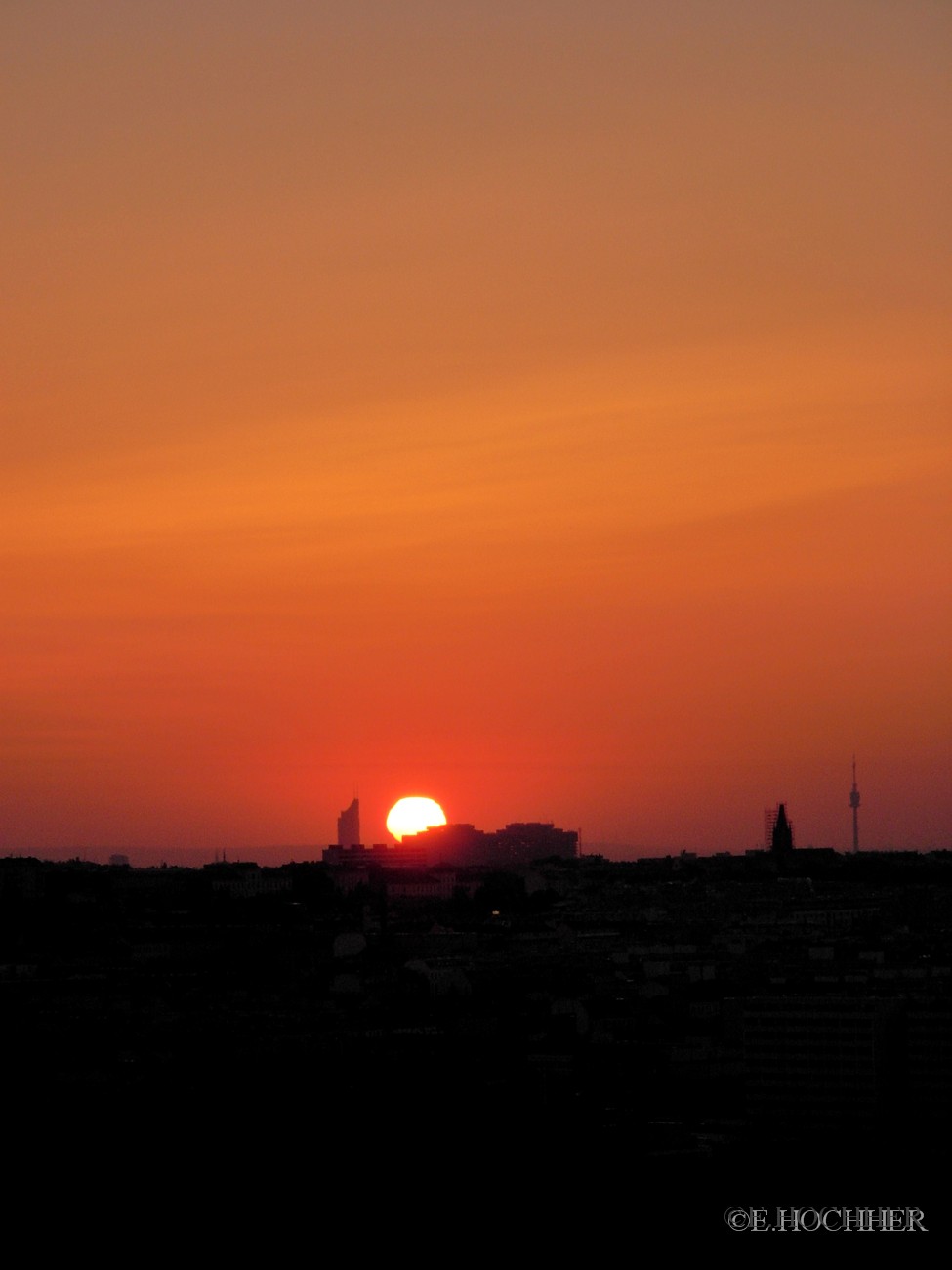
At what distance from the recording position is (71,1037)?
56.2 m

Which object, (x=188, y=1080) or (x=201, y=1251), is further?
(x=188, y=1080)

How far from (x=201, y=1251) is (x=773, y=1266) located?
7.02m

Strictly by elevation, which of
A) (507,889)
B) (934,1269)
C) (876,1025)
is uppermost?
(507,889)

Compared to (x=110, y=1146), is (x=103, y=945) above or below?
above

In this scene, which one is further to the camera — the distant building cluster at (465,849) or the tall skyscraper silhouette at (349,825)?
the tall skyscraper silhouette at (349,825)

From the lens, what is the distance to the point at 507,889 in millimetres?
103062

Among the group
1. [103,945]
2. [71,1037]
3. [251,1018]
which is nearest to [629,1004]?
[251,1018]

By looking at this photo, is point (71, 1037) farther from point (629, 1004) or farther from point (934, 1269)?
point (934, 1269)

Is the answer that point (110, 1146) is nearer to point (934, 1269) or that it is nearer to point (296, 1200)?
point (296, 1200)

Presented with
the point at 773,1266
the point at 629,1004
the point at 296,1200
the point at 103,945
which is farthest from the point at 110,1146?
the point at 103,945

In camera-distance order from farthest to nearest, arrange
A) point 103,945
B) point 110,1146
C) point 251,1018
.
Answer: point 103,945, point 251,1018, point 110,1146

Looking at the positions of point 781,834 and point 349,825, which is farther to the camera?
point 349,825

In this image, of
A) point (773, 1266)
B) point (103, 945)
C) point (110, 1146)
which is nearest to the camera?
point (773, 1266)

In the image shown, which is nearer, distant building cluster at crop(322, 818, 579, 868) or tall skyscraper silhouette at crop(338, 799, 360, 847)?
distant building cluster at crop(322, 818, 579, 868)
